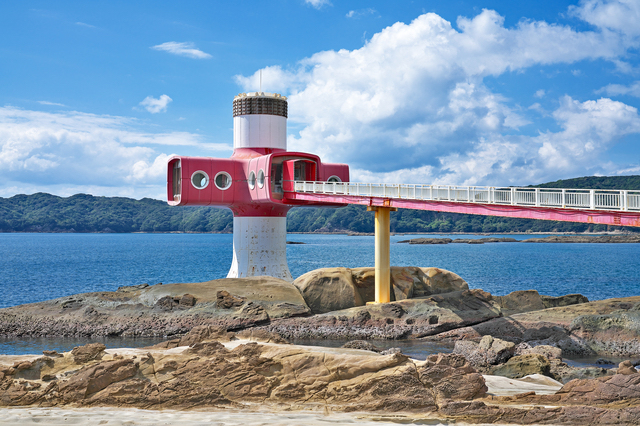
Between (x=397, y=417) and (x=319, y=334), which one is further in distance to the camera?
(x=319, y=334)

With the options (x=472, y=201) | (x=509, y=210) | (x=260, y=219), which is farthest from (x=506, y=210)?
(x=260, y=219)

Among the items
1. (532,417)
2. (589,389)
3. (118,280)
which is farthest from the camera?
(118,280)

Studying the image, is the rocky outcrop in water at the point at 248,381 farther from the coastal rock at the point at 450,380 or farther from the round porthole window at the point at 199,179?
the round porthole window at the point at 199,179

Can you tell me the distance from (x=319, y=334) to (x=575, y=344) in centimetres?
1340

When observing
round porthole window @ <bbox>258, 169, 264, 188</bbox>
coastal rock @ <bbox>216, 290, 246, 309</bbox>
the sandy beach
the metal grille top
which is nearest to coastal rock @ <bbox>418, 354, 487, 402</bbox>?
the sandy beach

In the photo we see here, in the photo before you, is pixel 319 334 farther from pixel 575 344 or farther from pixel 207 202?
pixel 207 202

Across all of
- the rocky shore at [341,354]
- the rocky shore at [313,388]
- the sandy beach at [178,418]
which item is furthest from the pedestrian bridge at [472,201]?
the sandy beach at [178,418]

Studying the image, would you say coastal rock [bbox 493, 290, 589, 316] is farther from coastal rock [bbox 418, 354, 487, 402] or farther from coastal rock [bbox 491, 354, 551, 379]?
coastal rock [bbox 418, 354, 487, 402]

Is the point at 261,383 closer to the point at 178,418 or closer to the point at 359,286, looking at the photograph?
the point at 178,418

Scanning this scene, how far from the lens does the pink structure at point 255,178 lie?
139 feet

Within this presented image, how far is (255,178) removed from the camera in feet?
140

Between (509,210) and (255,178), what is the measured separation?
22.2 meters

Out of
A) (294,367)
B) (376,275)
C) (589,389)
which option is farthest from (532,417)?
(376,275)

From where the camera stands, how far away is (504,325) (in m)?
29.7
